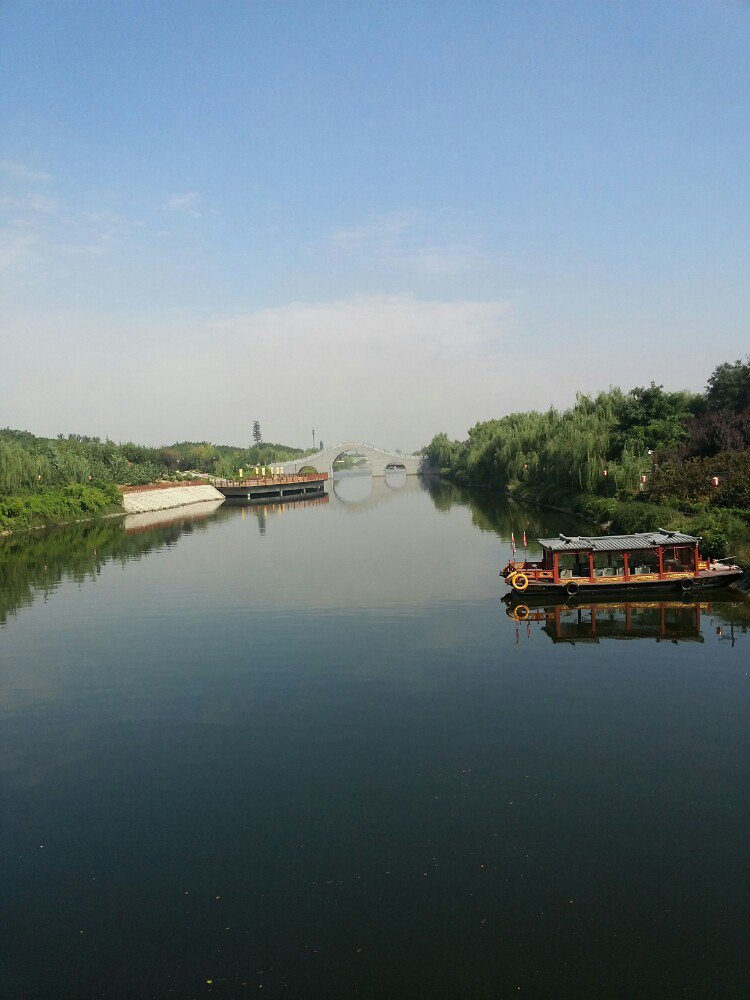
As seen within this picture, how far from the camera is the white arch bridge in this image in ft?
459

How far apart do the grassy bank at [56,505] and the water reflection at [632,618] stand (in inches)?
1571

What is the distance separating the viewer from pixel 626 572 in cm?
2609

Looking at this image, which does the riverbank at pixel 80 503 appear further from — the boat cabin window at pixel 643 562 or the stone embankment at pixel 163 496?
the boat cabin window at pixel 643 562

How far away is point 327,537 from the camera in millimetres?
48000

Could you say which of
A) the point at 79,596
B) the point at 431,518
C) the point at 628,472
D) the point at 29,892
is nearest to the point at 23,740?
the point at 29,892

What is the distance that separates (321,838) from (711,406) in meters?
49.8

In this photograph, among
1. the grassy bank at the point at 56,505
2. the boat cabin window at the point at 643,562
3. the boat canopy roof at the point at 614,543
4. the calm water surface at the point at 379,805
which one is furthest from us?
the grassy bank at the point at 56,505

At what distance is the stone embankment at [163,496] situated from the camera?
70.7m

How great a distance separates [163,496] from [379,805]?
69.8 m

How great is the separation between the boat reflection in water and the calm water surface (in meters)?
0.15

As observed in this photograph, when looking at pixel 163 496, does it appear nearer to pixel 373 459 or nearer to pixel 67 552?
pixel 67 552

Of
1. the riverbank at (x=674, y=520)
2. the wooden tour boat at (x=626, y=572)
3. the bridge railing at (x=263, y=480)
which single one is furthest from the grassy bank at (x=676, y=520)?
the bridge railing at (x=263, y=480)

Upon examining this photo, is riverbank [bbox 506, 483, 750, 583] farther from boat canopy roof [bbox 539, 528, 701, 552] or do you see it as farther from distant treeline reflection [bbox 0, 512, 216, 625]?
distant treeline reflection [bbox 0, 512, 216, 625]

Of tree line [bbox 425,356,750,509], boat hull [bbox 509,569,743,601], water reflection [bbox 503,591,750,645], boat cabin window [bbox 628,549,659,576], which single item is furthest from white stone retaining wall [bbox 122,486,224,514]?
water reflection [bbox 503,591,750,645]
